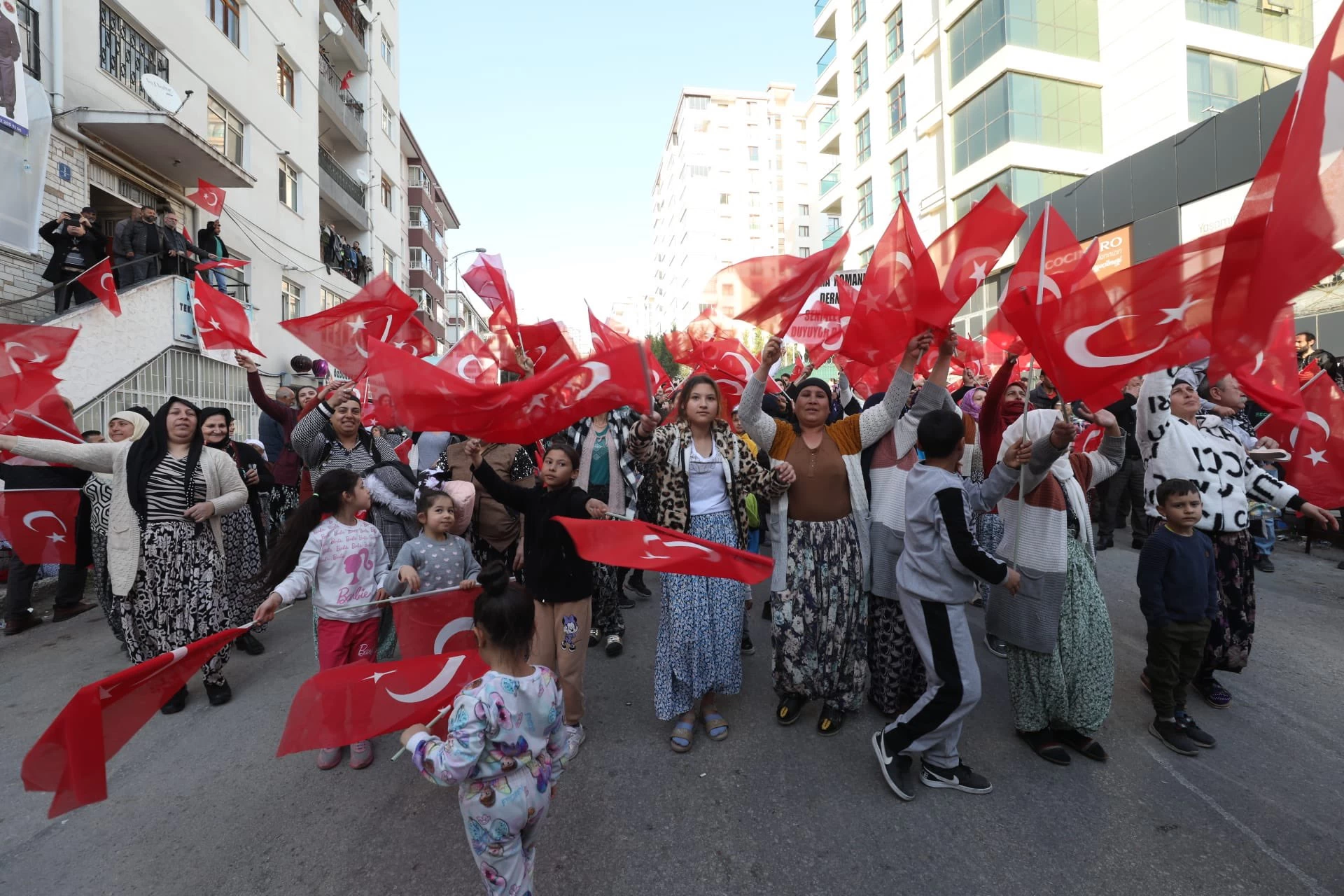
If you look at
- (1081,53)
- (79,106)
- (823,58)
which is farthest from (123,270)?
(823,58)

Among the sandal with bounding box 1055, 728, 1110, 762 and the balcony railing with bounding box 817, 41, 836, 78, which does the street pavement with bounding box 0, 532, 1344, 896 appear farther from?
the balcony railing with bounding box 817, 41, 836, 78

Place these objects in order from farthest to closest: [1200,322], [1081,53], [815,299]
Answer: [1081,53]
[815,299]
[1200,322]

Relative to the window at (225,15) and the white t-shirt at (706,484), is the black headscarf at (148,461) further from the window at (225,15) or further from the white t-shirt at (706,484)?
the window at (225,15)

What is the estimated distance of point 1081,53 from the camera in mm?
18938

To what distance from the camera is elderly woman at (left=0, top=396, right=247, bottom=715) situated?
4.04m

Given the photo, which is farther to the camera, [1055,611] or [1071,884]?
[1055,611]

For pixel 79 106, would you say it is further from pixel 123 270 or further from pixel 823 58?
pixel 823 58

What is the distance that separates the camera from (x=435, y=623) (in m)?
3.48

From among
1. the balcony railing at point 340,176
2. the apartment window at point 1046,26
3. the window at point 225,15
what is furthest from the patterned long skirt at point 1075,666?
the balcony railing at point 340,176

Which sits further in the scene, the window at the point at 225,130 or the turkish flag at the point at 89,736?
the window at the point at 225,130

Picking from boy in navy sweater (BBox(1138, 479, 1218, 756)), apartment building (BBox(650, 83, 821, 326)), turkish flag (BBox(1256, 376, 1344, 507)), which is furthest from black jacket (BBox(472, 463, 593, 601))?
apartment building (BBox(650, 83, 821, 326))

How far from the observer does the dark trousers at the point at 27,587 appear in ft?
18.7

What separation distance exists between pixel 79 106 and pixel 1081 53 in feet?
77.2

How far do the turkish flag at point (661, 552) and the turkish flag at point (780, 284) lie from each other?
1266 millimetres
